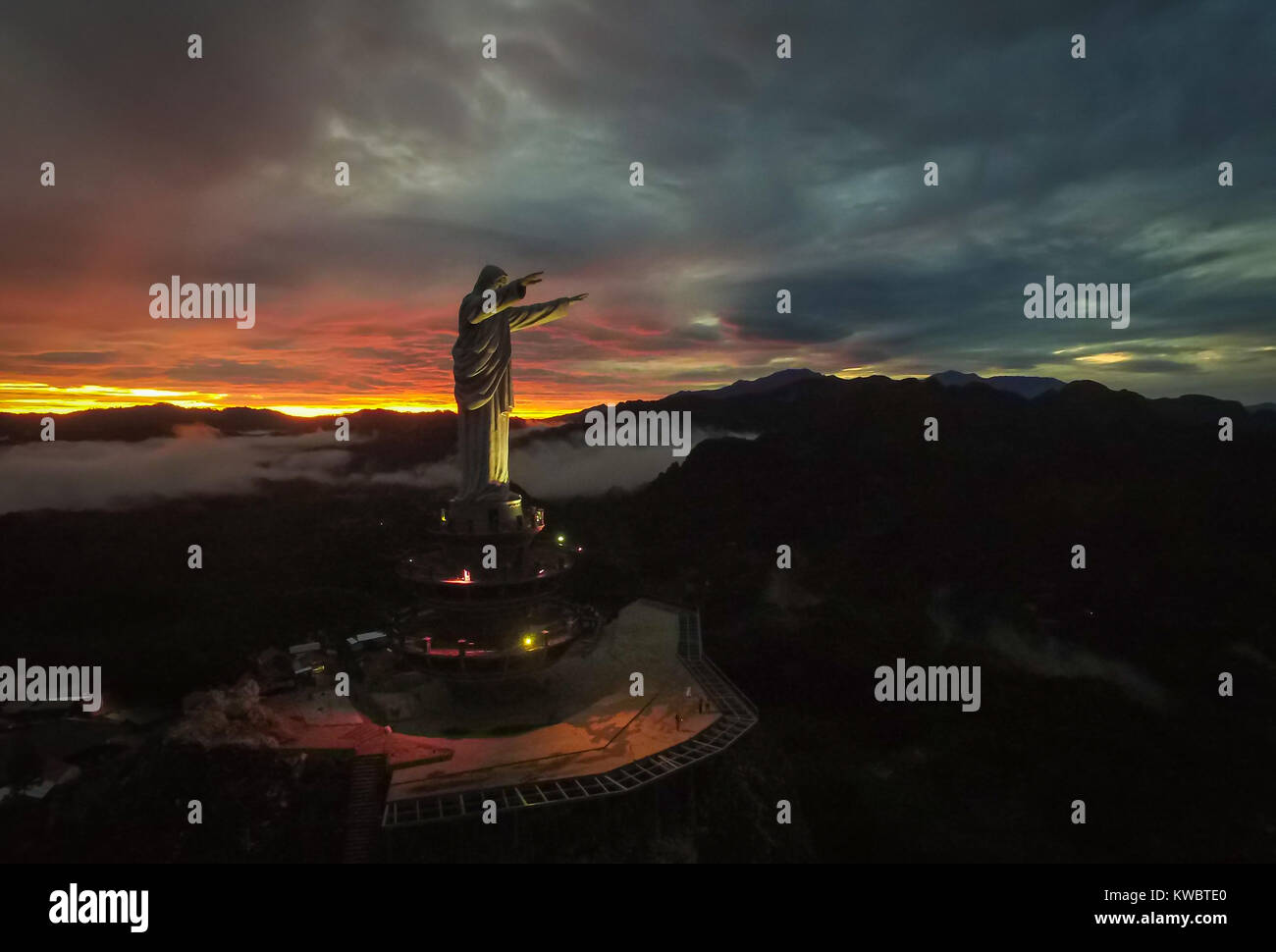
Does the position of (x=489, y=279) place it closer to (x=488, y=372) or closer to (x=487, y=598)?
(x=488, y=372)

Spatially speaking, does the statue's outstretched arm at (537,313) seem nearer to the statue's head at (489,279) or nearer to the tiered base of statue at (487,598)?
the statue's head at (489,279)

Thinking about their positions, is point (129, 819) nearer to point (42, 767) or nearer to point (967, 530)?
point (42, 767)

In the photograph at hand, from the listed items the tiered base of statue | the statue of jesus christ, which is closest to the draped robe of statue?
the statue of jesus christ

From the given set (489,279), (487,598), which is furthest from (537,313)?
(487,598)

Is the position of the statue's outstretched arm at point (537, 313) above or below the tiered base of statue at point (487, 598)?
above

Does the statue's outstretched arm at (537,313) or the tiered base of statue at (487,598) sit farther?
the statue's outstretched arm at (537,313)

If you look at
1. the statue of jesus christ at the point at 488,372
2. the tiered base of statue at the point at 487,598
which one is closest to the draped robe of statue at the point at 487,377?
the statue of jesus christ at the point at 488,372

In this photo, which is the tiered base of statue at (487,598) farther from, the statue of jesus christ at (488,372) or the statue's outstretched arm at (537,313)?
the statue's outstretched arm at (537,313)

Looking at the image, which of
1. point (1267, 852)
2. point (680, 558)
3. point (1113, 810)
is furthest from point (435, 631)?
point (680, 558)

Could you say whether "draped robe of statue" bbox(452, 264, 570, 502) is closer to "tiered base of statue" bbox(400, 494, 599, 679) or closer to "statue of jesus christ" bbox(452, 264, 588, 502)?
"statue of jesus christ" bbox(452, 264, 588, 502)

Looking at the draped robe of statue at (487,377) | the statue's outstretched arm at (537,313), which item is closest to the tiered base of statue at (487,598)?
the draped robe of statue at (487,377)
